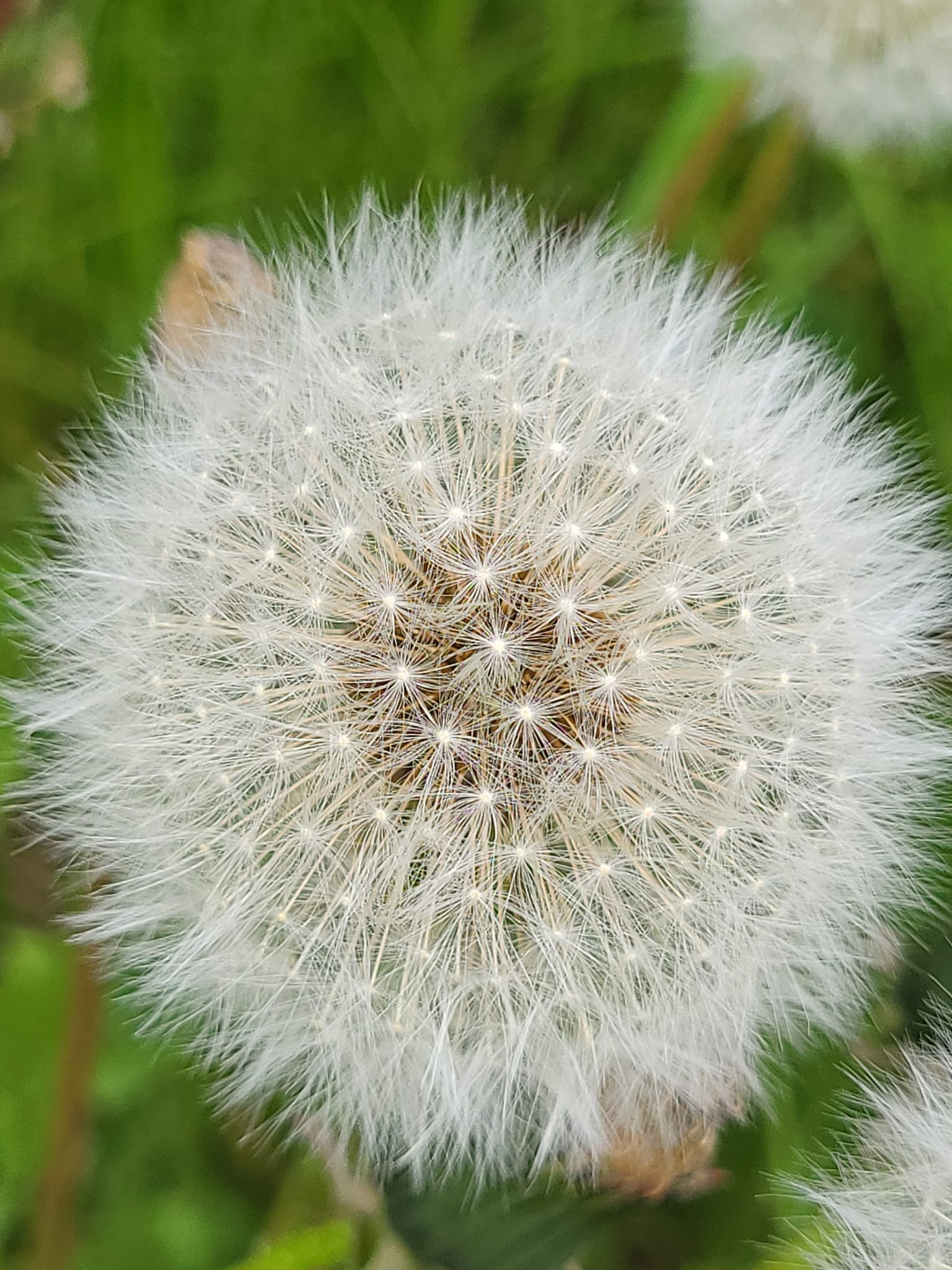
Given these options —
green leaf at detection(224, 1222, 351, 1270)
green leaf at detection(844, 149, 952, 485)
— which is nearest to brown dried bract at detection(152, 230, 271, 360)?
green leaf at detection(224, 1222, 351, 1270)

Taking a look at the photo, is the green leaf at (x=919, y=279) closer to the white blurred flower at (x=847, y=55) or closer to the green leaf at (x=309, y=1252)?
the white blurred flower at (x=847, y=55)

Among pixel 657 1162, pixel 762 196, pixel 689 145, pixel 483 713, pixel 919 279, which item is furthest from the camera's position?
pixel 919 279

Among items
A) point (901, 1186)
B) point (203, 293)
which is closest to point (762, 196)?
point (203, 293)

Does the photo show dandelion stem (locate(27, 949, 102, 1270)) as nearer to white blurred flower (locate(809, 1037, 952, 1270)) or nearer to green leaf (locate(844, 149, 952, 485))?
white blurred flower (locate(809, 1037, 952, 1270))

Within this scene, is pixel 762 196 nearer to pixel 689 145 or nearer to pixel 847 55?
pixel 689 145

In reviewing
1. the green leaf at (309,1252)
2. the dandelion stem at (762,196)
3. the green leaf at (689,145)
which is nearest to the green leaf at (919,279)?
the dandelion stem at (762,196)

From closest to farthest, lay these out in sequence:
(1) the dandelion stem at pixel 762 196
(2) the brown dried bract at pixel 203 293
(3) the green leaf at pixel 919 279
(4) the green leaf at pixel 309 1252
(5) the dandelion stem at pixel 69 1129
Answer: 1. (2) the brown dried bract at pixel 203 293
2. (4) the green leaf at pixel 309 1252
3. (5) the dandelion stem at pixel 69 1129
4. (1) the dandelion stem at pixel 762 196
5. (3) the green leaf at pixel 919 279

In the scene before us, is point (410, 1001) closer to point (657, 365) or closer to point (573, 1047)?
point (573, 1047)

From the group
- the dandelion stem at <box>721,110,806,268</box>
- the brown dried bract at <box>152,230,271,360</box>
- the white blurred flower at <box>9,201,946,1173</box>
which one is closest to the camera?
the white blurred flower at <box>9,201,946,1173</box>
